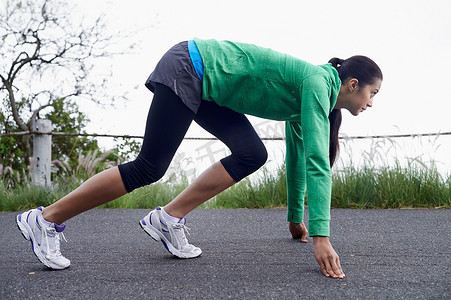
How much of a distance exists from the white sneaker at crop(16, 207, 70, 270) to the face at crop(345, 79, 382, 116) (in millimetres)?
1549

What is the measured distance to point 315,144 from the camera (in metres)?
1.87

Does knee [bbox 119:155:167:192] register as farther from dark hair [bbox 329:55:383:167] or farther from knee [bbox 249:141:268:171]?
dark hair [bbox 329:55:383:167]

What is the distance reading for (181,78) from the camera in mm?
1987

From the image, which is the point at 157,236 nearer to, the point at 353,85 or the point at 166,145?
the point at 166,145

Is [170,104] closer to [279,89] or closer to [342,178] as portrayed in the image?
Answer: [279,89]

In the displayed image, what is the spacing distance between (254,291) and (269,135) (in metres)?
4.19

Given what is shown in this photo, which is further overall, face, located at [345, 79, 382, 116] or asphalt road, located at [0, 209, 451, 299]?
face, located at [345, 79, 382, 116]

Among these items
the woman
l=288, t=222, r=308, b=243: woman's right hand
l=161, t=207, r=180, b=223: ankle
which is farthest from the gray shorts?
l=288, t=222, r=308, b=243: woman's right hand

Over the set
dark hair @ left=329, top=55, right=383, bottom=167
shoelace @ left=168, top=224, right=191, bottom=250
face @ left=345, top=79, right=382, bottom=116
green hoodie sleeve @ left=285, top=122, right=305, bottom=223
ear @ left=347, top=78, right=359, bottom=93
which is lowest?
shoelace @ left=168, top=224, right=191, bottom=250

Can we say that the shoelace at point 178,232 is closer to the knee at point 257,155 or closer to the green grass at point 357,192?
the knee at point 257,155

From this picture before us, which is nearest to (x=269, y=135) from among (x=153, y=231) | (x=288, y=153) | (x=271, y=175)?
(x=271, y=175)

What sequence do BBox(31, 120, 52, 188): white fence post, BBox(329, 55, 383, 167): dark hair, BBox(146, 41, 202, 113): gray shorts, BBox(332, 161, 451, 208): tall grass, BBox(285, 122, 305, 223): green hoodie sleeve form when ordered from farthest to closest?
BBox(31, 120, 52, 188): white fence post, BBox(332, 161, 451, 208): tall grass, BBox(285, 122, 305, 223): green hoodie sleeve, BBox(329, 55, 383, 167): dark hair, BBox(146, 41, 202, 113): gray shorts

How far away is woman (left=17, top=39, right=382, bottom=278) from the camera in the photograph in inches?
74.1

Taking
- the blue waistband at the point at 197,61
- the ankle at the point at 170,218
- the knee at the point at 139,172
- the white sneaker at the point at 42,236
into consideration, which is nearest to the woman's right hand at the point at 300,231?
the ankle at the point at 170,218
